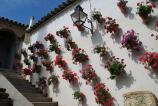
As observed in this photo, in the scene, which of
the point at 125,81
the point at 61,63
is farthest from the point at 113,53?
the point at 61,63

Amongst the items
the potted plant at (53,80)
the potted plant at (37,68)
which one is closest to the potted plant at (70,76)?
the potted plant at (53,80)

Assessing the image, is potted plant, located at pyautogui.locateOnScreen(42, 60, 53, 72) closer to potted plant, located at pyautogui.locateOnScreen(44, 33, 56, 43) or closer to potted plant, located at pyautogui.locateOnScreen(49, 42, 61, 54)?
potted plant, located at pyautogui.locateOnScreen(49, 42, 61, 54)

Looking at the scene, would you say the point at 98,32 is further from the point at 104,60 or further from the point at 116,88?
the point at 116,88

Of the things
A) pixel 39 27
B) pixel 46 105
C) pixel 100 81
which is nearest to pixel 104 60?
pixel 100 81

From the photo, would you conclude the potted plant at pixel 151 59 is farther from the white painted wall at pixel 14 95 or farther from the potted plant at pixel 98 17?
the white painted wall at pixel 14 95

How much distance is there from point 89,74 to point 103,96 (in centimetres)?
100

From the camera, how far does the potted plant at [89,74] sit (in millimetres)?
7441

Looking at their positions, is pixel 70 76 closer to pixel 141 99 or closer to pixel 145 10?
pixel 141 99

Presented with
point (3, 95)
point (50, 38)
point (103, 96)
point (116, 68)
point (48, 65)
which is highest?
point (50, 38)

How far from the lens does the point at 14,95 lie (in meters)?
7.99

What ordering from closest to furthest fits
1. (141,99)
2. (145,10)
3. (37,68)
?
(141,99) → (145,10) → (37,68)

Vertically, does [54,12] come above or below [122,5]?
above

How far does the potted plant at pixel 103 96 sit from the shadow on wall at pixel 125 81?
0.43 meters

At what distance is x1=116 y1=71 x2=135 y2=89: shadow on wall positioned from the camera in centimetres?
643
